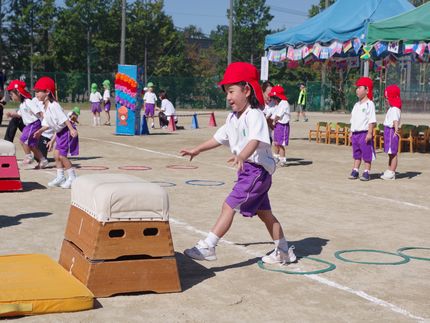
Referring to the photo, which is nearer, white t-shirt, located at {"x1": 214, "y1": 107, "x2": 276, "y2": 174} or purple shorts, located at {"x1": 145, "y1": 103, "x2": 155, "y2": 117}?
white t-shirt, located at {"x1": 214, "y1": 107, "x2": 276, "y2": 174}

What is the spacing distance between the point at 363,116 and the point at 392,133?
1.21 m

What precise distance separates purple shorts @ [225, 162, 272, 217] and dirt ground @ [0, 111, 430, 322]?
598 millimetres

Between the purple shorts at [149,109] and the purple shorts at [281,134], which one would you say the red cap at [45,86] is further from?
the purple shorts at [149,109]

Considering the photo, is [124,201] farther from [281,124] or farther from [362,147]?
[281,124]

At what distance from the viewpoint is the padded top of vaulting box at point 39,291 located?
5.26 metres

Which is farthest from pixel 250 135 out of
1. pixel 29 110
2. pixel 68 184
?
pixel 29 110

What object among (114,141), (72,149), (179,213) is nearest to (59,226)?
(179,213)

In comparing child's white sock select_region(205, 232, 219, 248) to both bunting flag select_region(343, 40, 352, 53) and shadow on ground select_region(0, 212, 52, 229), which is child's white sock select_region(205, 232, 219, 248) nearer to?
shadow on ground select_region(0, 212, 52, 229)

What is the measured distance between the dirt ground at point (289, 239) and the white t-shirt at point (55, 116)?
3.54ft

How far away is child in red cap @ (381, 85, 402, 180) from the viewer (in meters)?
14.6

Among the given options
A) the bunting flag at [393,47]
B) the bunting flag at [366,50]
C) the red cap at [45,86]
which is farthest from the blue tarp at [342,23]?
the red cap at [45,86]

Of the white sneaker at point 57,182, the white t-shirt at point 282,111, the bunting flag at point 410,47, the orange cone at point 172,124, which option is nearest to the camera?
the white sneaker at point 57,182

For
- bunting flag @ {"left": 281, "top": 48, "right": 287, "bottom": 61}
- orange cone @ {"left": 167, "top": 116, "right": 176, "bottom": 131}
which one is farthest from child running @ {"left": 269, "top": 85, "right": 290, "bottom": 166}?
orange cone @ {"left": 167, "top": 116, "right": 176, "bottom": 131}

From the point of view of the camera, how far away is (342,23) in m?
22.0
